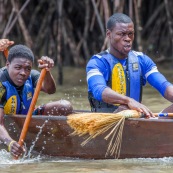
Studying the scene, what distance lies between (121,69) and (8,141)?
121 cm

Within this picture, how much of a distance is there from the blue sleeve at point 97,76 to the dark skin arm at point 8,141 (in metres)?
0.80

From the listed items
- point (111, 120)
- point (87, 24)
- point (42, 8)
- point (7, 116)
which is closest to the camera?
point (111, 120)

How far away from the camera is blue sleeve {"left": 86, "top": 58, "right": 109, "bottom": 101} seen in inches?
270

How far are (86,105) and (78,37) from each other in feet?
14.9

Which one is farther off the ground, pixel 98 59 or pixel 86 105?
pixel 98 59

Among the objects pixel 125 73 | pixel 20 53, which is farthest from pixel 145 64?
pixel 20 53

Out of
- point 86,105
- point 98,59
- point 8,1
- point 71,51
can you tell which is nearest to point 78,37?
point 71,51

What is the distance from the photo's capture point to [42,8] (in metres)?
13.8

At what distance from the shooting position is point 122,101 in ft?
22.0

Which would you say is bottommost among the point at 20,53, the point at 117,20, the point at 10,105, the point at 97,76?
the point at 10,105

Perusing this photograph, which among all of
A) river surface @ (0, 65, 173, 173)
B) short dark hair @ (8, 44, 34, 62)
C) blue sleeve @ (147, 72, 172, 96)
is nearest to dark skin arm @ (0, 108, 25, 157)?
river surface @ (0, 65, 173, 173)

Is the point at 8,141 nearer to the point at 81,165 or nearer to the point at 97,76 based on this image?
the point at 81,165

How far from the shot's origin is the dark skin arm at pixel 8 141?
21.7 feet

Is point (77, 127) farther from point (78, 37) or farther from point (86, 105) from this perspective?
point (78, 37)
